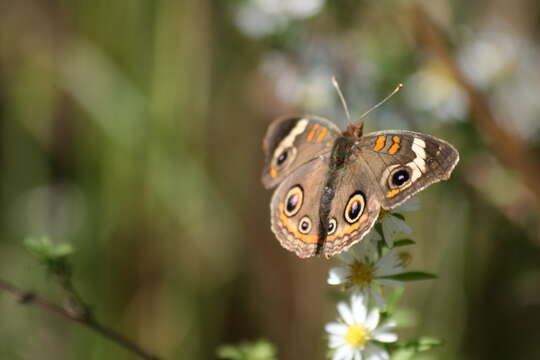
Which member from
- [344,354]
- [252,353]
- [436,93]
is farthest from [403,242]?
[436,93]

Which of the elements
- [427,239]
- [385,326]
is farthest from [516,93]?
[385,326]

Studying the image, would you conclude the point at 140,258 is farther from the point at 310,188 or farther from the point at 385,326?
the point at 385,326

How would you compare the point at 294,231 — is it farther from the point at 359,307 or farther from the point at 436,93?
the point at 436,93

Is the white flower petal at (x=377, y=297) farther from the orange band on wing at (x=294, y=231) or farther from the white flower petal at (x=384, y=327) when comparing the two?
the orange band on wing at (x=294, y=231)

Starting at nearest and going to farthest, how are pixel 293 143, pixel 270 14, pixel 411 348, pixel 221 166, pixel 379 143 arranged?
1. pixel 411 348
2. pixel 379 143
3. pixel 293 143
4. pixel 270 14
5. pixel 221 166

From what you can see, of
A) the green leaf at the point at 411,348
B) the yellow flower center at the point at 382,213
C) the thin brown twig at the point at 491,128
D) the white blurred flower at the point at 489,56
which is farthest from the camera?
the white blurred flower at the point at 489,56

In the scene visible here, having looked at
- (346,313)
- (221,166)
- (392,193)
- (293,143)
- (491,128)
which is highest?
(221,166)

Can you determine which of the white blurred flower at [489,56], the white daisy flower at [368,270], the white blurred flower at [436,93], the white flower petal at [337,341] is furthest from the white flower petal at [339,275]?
the white blurred flower at [489,56]
